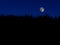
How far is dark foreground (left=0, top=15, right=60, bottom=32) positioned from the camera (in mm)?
5051

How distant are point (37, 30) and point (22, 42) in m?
0.87

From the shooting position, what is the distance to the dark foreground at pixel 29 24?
5051mm

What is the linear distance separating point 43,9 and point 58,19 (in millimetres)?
1137

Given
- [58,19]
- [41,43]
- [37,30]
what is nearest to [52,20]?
[58,19]

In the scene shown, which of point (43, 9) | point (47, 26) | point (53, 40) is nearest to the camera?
point (43, 9)

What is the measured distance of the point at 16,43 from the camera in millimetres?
4730

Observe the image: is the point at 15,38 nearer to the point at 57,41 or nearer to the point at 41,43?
the point at 41,43

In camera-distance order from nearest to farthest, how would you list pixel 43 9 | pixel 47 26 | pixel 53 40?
pixel 43 9 → pixel 53 40 → pixel 47 26

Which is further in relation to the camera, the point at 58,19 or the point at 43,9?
the point at 58,19

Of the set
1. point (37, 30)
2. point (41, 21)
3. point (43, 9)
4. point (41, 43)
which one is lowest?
point (41, 43)

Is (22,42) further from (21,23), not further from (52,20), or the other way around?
(52,20)

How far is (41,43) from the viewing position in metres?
4.81

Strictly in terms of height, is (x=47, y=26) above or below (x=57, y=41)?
above

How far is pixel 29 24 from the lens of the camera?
17.3 feet
